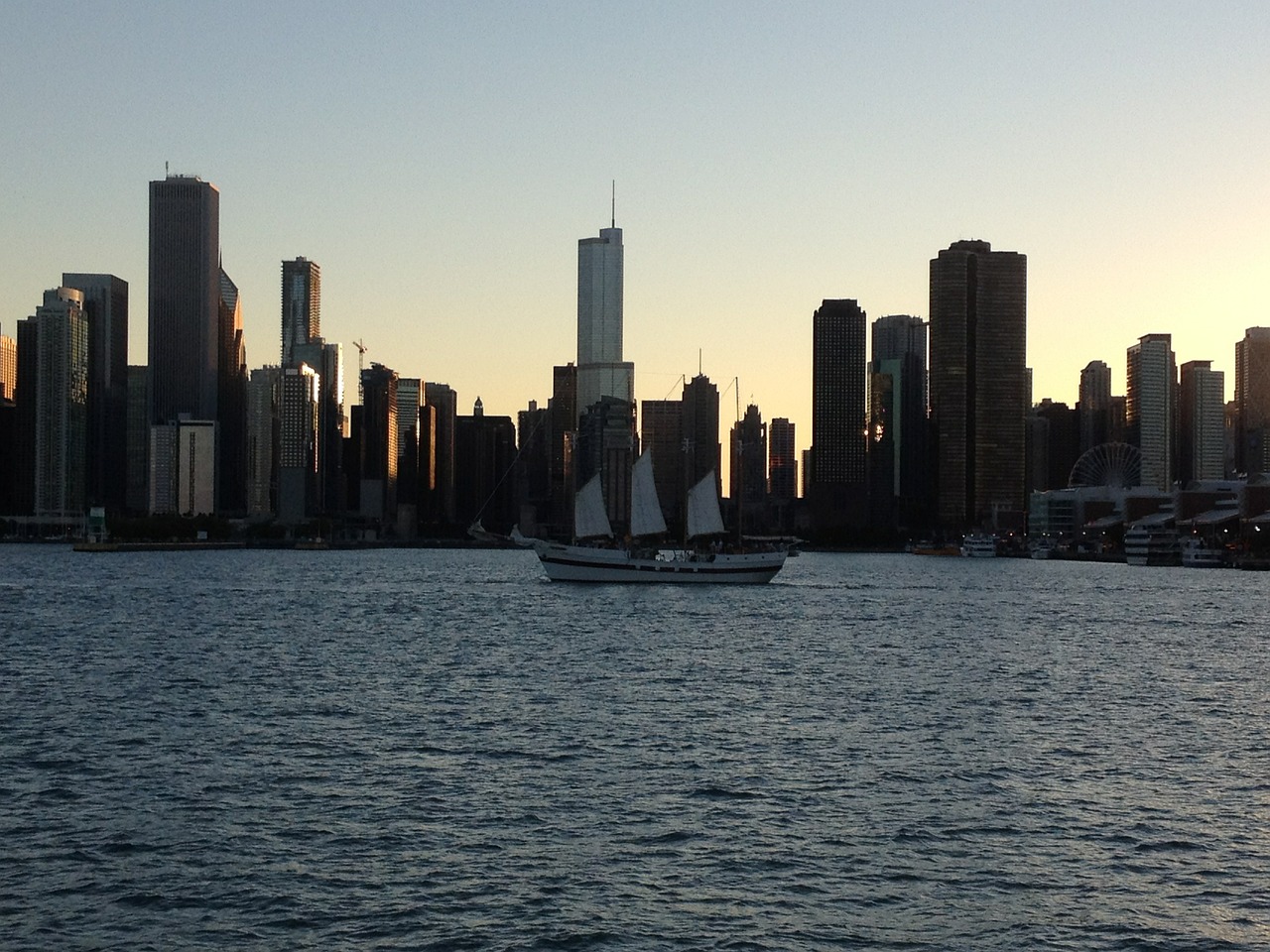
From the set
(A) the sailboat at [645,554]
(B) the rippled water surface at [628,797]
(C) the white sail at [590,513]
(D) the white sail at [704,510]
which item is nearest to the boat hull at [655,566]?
(A) the sailboat at [645,554]

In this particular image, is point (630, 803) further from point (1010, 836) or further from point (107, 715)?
point (107, 715)

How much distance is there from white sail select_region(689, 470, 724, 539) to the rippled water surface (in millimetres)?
73325

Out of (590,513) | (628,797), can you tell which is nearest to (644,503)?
(590,513)

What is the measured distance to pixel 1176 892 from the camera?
2997 cm

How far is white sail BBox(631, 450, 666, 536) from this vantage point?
154 m

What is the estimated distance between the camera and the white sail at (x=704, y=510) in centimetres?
15550

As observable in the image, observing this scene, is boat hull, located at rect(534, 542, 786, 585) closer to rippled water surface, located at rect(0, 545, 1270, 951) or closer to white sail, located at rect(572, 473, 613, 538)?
white sail, located at rect(572, 473, 613, 538)

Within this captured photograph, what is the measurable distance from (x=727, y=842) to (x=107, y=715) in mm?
27587

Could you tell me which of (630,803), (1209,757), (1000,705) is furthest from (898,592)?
(630,803)

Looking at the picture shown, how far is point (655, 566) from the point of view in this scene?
6181 inches

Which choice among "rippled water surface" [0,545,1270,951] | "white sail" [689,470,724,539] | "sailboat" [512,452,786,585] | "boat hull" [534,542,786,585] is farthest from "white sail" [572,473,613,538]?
"rippled water surface" [0,545,1270,951]

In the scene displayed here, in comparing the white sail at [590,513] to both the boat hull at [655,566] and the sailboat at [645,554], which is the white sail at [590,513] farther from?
the boat hull at [655,566]

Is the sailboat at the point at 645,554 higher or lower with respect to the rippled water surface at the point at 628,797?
higher

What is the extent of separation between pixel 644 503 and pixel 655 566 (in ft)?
22.9
